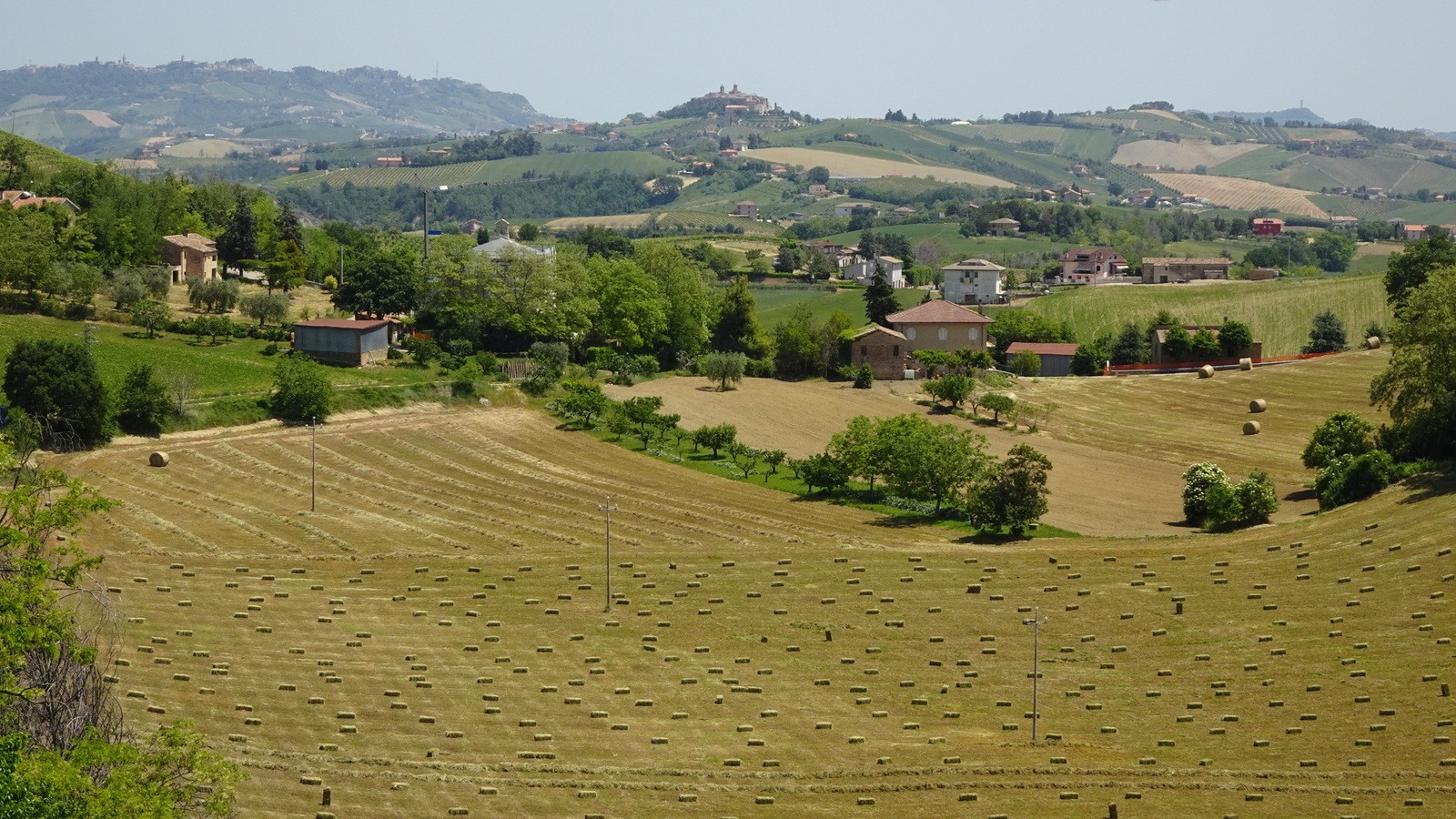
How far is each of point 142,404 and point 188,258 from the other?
144 ft

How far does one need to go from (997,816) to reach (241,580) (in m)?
31.7

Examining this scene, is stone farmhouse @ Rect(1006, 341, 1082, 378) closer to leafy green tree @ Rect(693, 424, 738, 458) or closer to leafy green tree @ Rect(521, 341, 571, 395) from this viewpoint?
leafy green tree @ Rect(521, 341, 571, 395)

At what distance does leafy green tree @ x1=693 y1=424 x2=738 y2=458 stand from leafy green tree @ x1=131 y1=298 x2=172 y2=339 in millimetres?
34102

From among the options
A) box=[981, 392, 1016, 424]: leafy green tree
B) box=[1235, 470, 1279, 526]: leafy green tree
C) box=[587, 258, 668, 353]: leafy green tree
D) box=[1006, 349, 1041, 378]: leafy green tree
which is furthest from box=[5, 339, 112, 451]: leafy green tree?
box=[1006, 349, 1041, 378]: leafy green tree

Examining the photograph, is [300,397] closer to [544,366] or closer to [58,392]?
[58,392]

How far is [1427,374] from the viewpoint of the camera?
7300 cm

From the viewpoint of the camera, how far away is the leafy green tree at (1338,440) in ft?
257

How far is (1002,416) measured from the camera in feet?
316

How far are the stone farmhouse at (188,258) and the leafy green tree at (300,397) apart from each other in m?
34.3

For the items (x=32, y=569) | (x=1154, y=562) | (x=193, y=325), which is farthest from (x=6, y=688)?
(x=193, y=325)

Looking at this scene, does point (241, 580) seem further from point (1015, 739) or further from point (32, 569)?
point (1015, 739)

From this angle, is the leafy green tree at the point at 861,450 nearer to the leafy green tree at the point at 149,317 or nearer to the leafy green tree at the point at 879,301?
the leafy green tree at the point at 879,301

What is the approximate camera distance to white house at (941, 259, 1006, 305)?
506 ft

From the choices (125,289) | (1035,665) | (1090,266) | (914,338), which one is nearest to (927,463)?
(1035,665)
